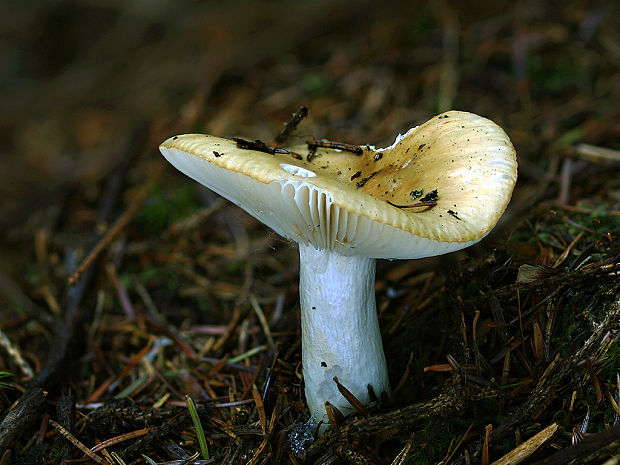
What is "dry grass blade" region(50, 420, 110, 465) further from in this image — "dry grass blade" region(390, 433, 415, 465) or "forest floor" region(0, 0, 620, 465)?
"dry grass blade" region(390, 433, 415, 465)

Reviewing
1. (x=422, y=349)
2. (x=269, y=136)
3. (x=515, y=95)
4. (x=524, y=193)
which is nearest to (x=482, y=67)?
(x=515, y=95)

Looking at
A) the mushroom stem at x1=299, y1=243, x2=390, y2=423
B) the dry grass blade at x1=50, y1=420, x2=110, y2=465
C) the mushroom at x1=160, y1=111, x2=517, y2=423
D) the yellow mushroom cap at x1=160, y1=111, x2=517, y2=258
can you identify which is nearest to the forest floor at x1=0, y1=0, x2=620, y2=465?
the dry grass blade at x1=50, y1=420, x2=110, y2=465

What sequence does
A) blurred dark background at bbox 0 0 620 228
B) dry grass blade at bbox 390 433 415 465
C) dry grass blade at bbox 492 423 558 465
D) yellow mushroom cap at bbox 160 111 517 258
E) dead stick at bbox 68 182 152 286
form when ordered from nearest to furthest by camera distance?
yellow mushroom cap at bbox 160 111 517 258, dry grass blade at bbox 492 423 558 465, dry grass blade at bbox 390 433 415 465, dead stick at bbox 68 182 152 286, blurred dark background at bbox 0 0 620 228

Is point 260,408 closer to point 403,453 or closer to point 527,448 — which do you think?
point 403,453

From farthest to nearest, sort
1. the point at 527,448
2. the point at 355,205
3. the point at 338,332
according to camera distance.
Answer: the point at 338,332 → the point at 527,448 → the point at 355,205

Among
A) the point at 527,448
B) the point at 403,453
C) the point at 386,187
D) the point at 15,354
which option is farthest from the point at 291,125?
the point at 15,354
